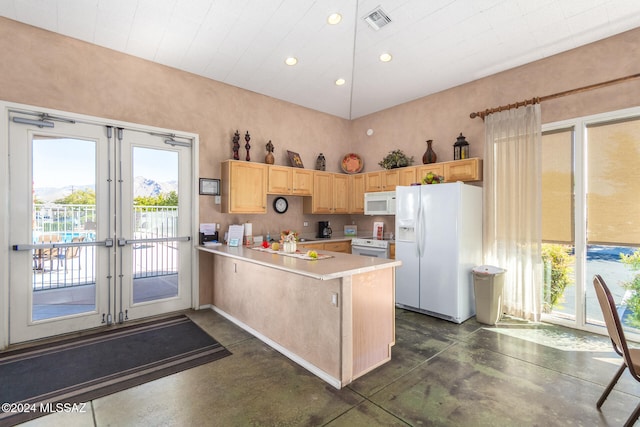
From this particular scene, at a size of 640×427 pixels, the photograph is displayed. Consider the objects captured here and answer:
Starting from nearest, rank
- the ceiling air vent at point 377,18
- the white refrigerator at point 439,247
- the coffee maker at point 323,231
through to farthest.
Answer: the ceiling air vent at point 377,18 < the white refrigerator at point 439,247 < the coffee maker at point 323,231

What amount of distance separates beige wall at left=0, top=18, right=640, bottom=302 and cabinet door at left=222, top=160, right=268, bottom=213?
0.25 metres

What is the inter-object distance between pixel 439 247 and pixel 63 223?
4.51m

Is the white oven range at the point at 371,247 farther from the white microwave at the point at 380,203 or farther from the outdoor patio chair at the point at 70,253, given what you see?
the outdoor patio chair at the point at 70,253

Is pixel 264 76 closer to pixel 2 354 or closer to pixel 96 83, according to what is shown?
pixel 96 83

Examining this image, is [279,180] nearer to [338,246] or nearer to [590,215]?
[338,246]

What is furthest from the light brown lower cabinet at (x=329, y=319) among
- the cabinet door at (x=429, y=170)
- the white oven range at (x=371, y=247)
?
the cabinet door at (x=429, y=170)

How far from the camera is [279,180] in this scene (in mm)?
4973

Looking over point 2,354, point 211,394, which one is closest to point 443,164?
point 211,394

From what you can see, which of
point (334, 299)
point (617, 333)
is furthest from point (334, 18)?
point (617, 333)

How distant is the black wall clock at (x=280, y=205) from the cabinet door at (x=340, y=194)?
0.93m

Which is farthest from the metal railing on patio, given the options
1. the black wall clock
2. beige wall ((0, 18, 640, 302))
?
the black wall clock

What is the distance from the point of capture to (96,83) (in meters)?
3.61

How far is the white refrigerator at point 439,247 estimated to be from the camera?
3.84m

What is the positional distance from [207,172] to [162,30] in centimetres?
178
